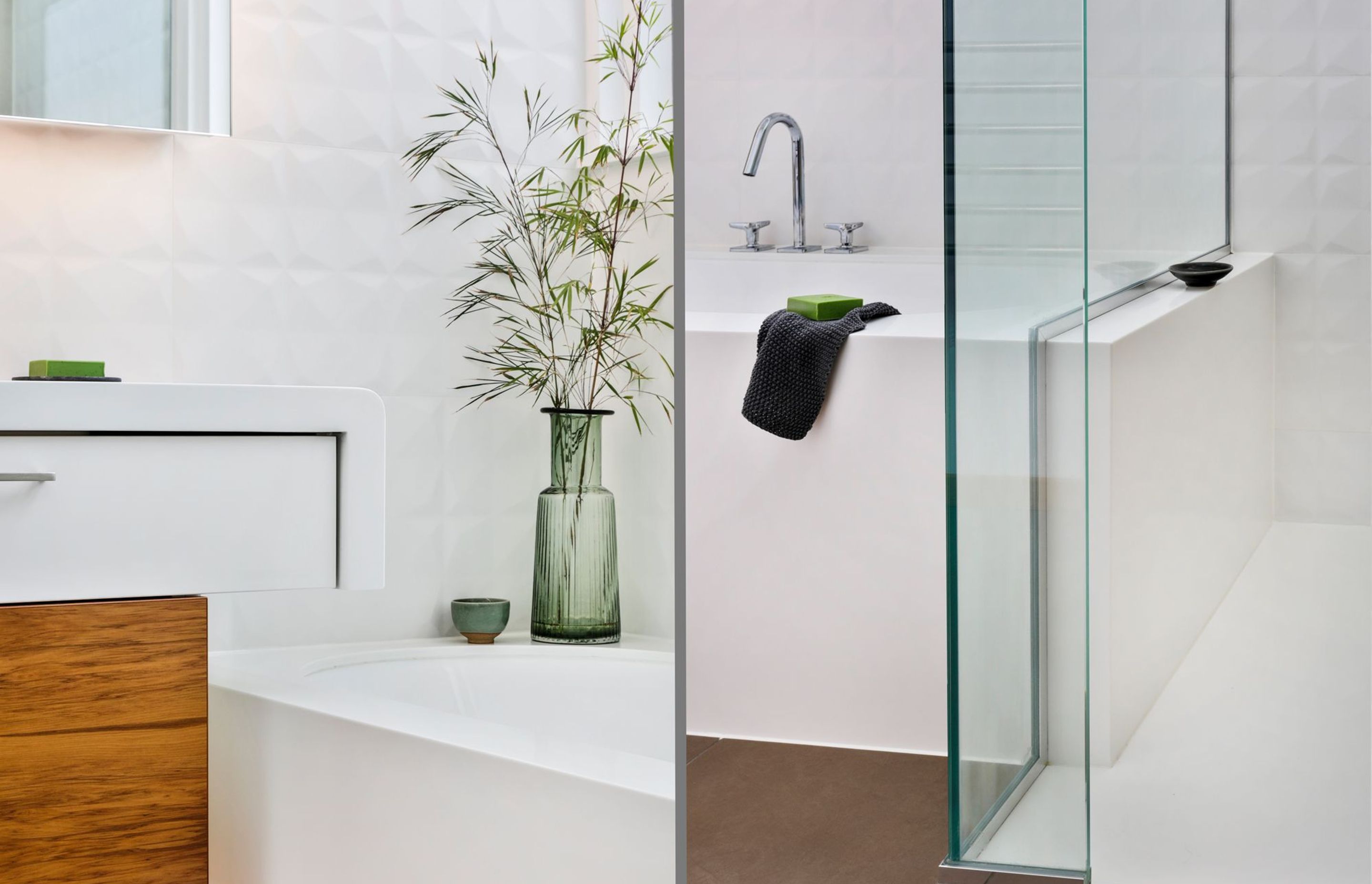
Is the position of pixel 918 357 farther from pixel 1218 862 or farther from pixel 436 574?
pixel 436 574

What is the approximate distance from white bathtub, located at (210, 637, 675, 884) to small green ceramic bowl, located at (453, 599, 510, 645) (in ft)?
1.76

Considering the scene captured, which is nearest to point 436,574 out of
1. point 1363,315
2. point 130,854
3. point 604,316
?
point 604,316

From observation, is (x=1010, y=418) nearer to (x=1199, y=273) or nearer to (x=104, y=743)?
(x=104, y=743)

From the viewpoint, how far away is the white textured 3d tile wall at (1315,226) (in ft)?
8.91

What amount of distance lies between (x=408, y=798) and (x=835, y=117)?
216 centimetres

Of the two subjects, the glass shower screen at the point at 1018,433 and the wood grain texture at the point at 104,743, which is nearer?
the wood grain texture at the point at 104,743

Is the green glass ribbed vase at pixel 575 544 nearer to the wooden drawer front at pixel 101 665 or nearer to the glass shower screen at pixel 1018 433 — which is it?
the glass shower screen at pixel 1018 433

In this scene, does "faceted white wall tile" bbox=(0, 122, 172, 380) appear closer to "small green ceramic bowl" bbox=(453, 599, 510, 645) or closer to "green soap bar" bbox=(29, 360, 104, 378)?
"small green ceramic bowl" bbox=(453, 599, 510, 645)

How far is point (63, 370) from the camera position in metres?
1.08

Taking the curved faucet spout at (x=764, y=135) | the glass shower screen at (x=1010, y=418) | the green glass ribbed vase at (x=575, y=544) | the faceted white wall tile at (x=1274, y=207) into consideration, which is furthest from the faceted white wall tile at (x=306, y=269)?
the faceted white wall tile at (x=1274, y=207)

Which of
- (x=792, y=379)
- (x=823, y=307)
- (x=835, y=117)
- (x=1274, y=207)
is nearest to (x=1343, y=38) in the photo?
(x=1274, y=207)

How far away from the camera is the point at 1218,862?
51.2 inches

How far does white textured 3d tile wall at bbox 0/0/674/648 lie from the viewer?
183 cm

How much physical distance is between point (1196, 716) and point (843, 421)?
27.2 inches
